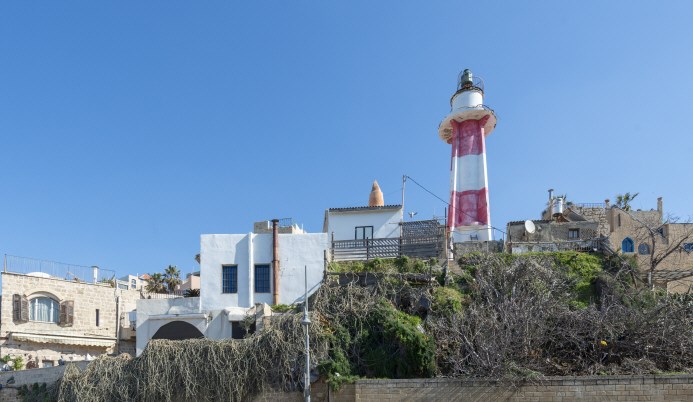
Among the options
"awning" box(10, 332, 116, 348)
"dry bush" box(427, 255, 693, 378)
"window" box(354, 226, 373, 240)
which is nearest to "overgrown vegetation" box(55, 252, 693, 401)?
"dry bush" box(427, 255, 693, 378)

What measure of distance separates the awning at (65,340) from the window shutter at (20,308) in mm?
733

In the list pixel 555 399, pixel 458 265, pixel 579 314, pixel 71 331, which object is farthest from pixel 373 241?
pixel 71 331

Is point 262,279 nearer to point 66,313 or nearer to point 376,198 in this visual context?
point 376,198

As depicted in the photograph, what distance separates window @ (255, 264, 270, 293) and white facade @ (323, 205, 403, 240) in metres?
3.78

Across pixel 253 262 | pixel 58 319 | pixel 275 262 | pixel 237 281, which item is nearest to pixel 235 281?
pixel 237 281

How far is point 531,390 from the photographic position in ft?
42.8

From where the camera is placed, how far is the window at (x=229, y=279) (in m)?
21.3

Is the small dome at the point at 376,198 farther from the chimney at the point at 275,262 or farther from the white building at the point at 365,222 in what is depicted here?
the chimney at the point at 275,262

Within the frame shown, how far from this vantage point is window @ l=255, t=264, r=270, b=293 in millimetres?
21203

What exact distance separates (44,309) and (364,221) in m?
16.4

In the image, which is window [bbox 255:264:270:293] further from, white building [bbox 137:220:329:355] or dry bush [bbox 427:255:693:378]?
dry bush [bbox 427:255:693:378]

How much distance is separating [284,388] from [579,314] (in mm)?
8930

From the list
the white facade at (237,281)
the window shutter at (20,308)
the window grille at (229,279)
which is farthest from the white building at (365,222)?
the window shutter at (20,308)

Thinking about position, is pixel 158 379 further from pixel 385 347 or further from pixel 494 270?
pixel 494 270
